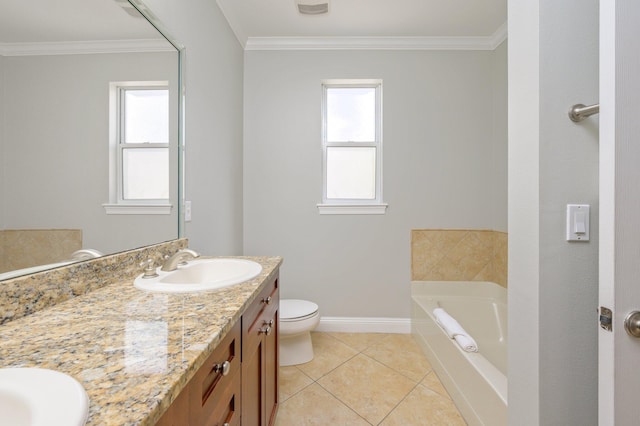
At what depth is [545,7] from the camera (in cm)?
93

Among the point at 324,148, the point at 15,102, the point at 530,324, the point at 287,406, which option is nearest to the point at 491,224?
the point at 324,148

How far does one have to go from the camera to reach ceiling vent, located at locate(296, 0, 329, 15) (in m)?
2.07

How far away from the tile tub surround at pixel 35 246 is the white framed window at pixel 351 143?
194 centimetres

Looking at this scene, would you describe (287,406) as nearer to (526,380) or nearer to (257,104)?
(526,380)

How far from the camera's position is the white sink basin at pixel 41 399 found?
0.38 m

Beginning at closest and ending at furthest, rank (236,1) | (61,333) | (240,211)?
(61,333)
(236,1)
(240,211)

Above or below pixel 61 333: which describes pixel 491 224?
above

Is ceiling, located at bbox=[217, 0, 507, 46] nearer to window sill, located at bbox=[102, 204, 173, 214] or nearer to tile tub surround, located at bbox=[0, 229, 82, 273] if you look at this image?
window sill, located at bbox=[102, 204, 173, 214]

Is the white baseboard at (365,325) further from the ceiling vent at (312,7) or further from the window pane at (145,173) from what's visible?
the ceiling vent at (312,7)

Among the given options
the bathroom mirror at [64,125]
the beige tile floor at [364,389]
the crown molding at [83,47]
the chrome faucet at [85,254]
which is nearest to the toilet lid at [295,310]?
the beige tile floor at [364,389]

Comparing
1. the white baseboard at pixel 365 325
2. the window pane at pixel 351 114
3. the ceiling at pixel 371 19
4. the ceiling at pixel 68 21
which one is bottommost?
the white baseboard at pixel 365 325

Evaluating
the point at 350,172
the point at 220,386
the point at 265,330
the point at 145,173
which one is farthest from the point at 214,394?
the point at 350,172

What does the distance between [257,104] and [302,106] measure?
40cm

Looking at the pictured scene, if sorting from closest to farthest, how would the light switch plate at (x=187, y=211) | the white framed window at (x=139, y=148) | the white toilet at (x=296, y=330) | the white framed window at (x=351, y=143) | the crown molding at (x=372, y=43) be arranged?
the white framed window at (x=139, y=148)
the light switch plate at (x=187, y=211)
the white toilet at (x=296, y=330)
the crown molding at (x=372, y=43)
the white framed window at (x=351, y=143)
